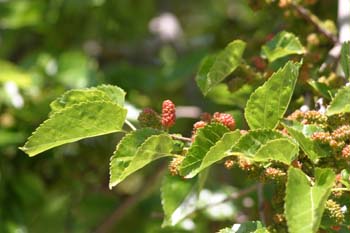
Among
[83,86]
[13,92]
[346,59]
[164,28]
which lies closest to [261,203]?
[346,59]

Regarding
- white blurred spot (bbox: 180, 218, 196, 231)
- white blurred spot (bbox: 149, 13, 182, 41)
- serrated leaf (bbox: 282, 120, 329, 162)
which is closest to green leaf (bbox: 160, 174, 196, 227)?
serrated leaf (bbox: 282, 120, 329, 162)

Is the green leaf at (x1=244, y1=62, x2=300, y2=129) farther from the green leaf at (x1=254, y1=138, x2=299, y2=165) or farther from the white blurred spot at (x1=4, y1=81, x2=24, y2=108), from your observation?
the white blurred spot at (x1=4, y1=81, x2=24, y2=108)

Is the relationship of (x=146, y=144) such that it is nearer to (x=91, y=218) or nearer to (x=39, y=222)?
(x=91, y=218)

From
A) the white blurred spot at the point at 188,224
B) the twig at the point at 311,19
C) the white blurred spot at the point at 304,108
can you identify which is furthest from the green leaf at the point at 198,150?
the white blurred spot at the point at 188,224

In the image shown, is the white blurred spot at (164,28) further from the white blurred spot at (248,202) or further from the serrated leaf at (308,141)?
the serrated leaf at (308,141)

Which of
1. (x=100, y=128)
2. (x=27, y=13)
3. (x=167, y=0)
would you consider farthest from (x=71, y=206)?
(x=100, y=128)
